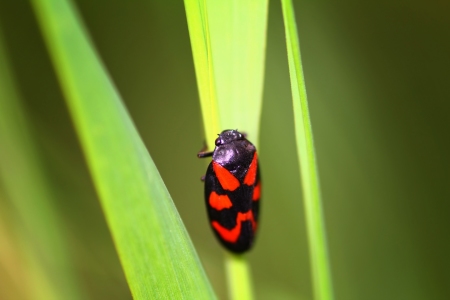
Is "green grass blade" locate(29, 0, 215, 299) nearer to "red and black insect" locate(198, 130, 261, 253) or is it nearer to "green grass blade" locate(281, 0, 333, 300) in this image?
"green grass blade" locate(281, 0, 333, 300)

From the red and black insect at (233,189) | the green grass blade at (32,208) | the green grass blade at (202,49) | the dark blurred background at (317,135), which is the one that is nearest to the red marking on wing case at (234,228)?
the red and black insect at (233,189)

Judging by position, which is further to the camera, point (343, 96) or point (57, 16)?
point (343, 96)

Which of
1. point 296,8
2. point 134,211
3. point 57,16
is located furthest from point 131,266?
point 296,8

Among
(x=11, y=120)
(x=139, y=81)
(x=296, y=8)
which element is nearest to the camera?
(x=11, y=120)

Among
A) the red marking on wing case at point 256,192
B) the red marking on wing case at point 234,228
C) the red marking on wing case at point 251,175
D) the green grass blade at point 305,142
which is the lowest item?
the red marking on wing case at point 234,228

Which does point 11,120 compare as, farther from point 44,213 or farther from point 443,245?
point 443,245

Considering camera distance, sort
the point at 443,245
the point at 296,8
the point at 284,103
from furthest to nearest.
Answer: the point at 296,8 < the point at 443,245 < the point at 284,103

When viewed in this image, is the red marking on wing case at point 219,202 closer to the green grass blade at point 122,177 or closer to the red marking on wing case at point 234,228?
the red marking on wing case at point 234,228

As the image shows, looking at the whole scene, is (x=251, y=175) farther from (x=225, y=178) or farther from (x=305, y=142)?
(x=305, y=142)
